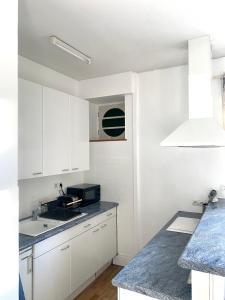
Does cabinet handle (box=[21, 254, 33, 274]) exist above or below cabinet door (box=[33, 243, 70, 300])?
above

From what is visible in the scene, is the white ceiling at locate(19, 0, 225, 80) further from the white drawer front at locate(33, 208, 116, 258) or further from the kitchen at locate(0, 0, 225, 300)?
the white drawer front at locate(33, 208, 116, 258)

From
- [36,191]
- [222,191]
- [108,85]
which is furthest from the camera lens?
[108,85]

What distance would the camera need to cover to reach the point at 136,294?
136cm

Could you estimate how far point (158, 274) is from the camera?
1.46 meters

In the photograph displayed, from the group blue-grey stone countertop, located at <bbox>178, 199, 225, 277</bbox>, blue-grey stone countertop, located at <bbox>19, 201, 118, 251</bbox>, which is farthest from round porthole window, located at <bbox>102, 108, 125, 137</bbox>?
blue-grey stone countertop, located at <bbox>178, 199, 225, 277</bbox>

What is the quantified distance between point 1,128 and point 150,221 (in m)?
2.40

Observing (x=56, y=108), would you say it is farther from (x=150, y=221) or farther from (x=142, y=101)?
(x=150, y=221)

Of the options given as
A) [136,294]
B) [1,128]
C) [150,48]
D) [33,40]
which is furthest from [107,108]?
[136,294]

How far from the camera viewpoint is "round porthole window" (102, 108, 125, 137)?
141 inches

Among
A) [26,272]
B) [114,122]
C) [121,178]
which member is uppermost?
[114,122]

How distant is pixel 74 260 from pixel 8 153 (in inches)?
65.0

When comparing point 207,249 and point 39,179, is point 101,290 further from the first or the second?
point 207,249

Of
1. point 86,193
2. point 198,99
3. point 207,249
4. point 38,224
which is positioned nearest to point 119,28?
point 198,99

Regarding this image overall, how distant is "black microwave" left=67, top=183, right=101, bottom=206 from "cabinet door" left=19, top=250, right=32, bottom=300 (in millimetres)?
1178
